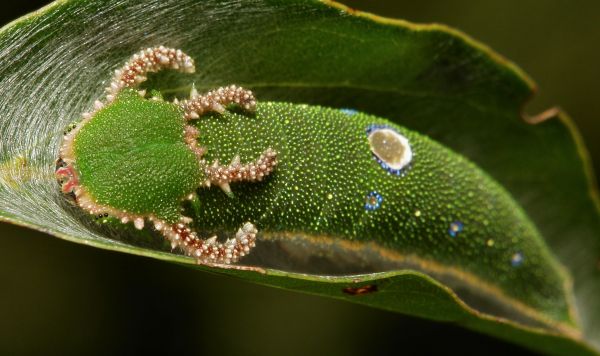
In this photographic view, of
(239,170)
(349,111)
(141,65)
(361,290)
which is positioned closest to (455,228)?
(349,111)

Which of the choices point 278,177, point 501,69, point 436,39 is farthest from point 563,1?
point 278,177

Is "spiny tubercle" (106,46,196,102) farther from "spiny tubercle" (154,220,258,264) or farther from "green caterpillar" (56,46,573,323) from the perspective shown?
"spiny tubercle" (154,220,258,264)

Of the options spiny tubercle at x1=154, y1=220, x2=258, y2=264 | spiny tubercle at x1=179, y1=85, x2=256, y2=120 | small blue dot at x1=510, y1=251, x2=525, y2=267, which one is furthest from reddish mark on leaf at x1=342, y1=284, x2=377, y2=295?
small blue dot at x1=510, y1=251, x2=525, y2=267

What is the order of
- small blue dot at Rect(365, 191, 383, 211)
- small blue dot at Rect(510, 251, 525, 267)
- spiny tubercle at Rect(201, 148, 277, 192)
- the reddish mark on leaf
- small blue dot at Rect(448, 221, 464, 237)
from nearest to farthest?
the reddish mark on leaf < spiny tubercle at Rect(201, 148, 277, 192) < small blue dot at Rect(365, 191, 383, 211) < small blue dot at Rect(448, 221, 464, 237) < small blue dot at Rect(510, 251, 525, 267)

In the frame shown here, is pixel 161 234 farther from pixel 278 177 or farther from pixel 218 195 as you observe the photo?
pixel 278 177

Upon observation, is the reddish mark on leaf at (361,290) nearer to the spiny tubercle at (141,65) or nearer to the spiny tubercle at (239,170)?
the spiny tubercle at (239,170)

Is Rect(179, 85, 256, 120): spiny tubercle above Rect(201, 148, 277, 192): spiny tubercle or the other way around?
above

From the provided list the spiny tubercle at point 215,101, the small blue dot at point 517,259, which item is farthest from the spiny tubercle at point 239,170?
the small blue dot at point 517,259
